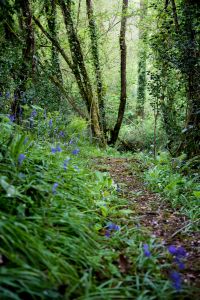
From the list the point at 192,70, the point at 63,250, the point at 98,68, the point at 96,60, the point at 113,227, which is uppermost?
the point at 96,60

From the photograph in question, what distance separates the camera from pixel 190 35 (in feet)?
18.9

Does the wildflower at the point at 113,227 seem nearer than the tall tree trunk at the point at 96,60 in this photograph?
Yes

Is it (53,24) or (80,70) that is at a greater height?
(53,24)

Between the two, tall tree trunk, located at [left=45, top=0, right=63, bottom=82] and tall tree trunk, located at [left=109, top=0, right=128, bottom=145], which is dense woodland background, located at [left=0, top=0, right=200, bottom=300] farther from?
tall tree trunk, located at [left=109, top=0, right=128, bottom=145]

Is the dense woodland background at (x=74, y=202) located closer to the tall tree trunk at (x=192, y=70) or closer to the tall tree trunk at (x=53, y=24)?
the tall tree trunk at (x=192, y=70)

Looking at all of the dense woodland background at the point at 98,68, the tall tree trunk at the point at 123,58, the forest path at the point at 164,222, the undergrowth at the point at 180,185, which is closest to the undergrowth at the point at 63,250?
the forest path at the point at 164,222

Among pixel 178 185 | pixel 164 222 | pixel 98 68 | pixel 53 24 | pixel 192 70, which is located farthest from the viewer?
pixel 98 68

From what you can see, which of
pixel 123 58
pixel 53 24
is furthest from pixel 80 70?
pixel 123 58

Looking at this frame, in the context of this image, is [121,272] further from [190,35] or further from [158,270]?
[190,35]

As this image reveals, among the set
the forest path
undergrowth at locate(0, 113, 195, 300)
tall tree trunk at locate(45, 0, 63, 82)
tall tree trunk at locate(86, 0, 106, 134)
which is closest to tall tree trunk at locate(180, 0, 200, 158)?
the forest path

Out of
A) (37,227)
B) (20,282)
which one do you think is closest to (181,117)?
(37,227)

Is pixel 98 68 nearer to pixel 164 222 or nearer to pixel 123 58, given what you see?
pixel 123 58

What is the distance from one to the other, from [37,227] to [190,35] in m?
5.01

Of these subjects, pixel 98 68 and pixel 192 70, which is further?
pixel 98 68
